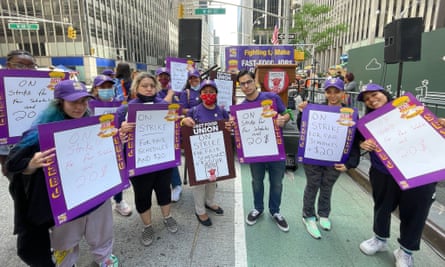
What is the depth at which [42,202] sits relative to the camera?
182 cm

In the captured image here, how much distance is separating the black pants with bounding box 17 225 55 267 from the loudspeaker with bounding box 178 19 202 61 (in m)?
6.55

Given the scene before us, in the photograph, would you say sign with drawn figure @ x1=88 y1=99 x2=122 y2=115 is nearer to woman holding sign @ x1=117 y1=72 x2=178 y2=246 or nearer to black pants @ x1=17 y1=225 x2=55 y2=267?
woman holding sign @ x1=117 y1=72 x2=178 y2=246

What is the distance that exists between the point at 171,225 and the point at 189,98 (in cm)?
235

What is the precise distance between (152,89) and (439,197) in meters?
4.48

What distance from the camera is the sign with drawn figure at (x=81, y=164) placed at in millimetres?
1733

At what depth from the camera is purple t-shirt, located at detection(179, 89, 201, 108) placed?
4523mm

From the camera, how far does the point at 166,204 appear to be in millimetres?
3098

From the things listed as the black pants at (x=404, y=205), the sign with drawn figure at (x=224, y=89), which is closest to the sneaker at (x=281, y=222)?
the black pants at (x=404, y=205)

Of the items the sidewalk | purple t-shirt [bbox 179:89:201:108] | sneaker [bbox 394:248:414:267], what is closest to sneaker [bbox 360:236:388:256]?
the sidewalk

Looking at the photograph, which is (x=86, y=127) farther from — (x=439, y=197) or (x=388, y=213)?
(x=439, y=197)

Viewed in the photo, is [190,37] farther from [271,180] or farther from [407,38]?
[271,180]

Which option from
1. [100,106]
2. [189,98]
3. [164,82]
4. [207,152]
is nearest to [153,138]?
[207,152]

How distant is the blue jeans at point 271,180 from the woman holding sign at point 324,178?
0.33 m

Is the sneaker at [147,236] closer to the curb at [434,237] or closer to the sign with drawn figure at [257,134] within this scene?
the sign with drawn figure at [257,134]
